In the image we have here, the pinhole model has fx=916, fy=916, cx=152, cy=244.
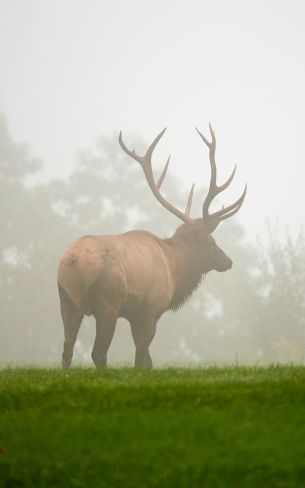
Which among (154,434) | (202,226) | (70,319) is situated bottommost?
(154,434)

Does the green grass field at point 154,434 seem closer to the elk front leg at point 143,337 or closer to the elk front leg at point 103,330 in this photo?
the elk front leg at point 103,330

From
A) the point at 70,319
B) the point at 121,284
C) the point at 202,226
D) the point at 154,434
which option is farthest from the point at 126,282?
the point at 154,434

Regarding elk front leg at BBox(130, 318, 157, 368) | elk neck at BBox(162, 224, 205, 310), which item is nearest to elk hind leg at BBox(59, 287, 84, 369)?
elk front leg at BBox(130, 318, 157, 368)

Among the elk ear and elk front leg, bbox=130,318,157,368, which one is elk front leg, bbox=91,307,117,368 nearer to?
elk front leg, bbox=130,318,157,368

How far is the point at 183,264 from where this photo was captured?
56.1ft

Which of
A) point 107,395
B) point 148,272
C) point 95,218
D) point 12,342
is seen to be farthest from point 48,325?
point 107,395

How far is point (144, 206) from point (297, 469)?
170 ft

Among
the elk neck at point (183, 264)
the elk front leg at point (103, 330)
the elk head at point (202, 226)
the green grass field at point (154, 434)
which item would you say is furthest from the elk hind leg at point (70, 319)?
the green grass field at point (154, 434)

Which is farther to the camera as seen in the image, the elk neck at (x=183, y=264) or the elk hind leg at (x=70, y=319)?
the elk neck at (x=183, y=264)

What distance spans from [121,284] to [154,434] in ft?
27.9

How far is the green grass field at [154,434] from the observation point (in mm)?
5332

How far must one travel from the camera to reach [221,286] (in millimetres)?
53562

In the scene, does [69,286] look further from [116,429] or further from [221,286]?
[221,286]

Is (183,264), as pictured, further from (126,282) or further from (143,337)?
(126,282)
